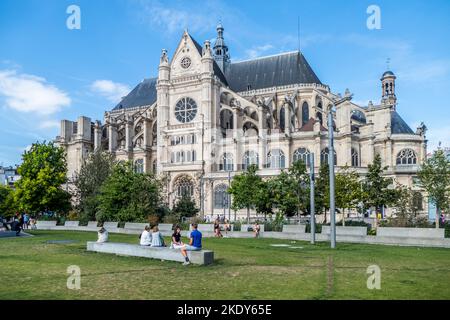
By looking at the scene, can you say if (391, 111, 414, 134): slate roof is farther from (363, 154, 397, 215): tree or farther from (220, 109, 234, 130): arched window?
(220, 109, 234, 130): arched window

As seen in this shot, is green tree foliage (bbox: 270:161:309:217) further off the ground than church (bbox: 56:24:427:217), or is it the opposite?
church (bbox: 56:24:427:217)

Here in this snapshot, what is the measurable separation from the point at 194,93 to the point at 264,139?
1285 centimetres

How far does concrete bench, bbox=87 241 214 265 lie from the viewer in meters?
12.6

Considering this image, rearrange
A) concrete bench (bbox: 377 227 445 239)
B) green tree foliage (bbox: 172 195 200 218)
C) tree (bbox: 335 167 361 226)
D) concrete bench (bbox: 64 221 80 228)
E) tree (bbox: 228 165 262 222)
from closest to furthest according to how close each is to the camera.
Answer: concrete bench (bbox: 377 227 445 239) < tree (bbox: 335 167 361 226) < concrete bench (bbox: 64 221 80 228) < tree (bbox: 228 165 262 222) < green tree foliage (bbox: 172 195 200 218)

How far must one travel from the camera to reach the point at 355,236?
2228 cm

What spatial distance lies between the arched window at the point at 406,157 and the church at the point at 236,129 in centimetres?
11

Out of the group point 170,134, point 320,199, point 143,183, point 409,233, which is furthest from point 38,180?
point 409,233

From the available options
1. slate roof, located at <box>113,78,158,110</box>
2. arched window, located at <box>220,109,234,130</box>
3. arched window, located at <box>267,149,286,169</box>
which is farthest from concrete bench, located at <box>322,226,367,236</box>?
slate roof, located at <box>113,78,158,110</box>

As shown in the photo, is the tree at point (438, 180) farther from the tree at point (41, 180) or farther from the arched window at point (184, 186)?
the tree at point (41, 180)

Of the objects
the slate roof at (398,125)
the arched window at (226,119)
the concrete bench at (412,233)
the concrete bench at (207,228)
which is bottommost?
the concrete bench at (207,228)

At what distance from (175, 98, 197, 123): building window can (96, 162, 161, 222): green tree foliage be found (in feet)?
77.5

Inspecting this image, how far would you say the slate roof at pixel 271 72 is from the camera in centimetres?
6222

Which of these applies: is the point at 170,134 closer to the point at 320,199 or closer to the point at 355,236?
the point at 320,199


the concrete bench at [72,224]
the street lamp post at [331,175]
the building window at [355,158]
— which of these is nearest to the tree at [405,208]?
the street lamp post at [331,175]
